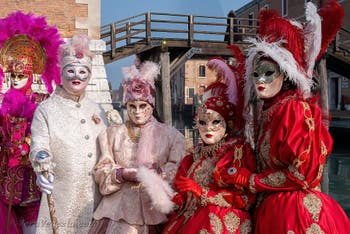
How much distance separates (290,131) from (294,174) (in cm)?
24

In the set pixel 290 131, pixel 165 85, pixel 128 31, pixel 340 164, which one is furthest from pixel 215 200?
pixel 340 164

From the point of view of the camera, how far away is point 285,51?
2.53m

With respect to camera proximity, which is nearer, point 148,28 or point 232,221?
point 232,221

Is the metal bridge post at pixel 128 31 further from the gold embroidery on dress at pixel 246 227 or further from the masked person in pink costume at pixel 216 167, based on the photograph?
the gold embroidery on dress at pixel 246 227

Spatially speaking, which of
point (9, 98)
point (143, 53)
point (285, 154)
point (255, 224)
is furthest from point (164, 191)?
point (143, 53)

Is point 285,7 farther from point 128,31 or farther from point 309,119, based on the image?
point 309,119

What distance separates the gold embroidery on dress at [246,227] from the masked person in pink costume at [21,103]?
5.71ft

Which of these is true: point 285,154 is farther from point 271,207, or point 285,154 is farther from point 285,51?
point 285,51

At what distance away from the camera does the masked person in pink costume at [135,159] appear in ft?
9.65

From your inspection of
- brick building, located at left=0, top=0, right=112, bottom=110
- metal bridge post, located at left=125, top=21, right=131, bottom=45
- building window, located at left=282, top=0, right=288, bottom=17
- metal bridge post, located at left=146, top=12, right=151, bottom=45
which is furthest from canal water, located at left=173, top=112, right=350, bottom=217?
building window, located at left=282, top=0, right=288, bottom=17

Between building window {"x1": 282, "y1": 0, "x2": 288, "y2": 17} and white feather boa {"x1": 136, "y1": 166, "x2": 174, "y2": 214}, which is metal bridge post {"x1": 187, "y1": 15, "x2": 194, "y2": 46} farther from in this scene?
building window {"x1": 282, "y1": 0, "x2": 288, "y2": 17}

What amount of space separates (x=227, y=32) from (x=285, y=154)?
494 inches

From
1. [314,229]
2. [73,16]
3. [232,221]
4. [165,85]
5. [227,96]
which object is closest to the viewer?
[314,229]

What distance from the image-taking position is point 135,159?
3.04 metres
